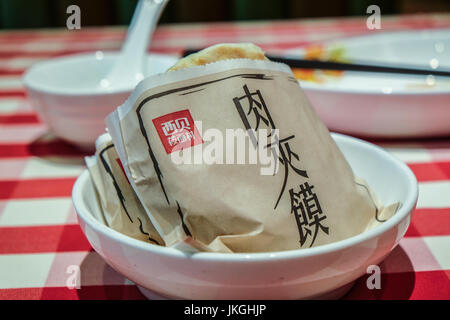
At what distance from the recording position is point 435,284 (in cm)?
42

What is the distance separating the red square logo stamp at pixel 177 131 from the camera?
0.37m

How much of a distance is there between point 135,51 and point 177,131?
470mm

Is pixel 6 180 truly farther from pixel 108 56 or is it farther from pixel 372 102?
pixel 372 102

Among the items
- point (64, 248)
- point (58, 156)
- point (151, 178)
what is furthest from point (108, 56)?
point (151, 178)

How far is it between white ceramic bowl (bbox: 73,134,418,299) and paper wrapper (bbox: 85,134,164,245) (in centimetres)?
3

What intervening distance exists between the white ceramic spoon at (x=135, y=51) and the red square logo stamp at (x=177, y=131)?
1.39ft

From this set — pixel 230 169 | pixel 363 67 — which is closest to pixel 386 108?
pixel 363 67

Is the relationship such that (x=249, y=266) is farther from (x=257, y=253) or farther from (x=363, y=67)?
(x=363, y=67)

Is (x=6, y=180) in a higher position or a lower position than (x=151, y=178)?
lower

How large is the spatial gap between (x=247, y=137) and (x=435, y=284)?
0.20m

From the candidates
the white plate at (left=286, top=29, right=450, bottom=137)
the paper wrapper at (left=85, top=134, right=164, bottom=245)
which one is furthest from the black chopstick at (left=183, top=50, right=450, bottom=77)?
the paper wrapper at (left=85, top=134, right=164, bottom=245)

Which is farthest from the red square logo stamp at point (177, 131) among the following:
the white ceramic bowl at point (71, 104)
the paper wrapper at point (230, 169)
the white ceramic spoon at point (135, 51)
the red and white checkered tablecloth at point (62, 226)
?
the white ceramic spoon at point (135, 51)

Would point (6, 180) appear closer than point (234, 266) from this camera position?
No

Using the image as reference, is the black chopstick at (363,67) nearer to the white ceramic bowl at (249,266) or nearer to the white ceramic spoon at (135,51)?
the white ceramic spoon at (135,51)
